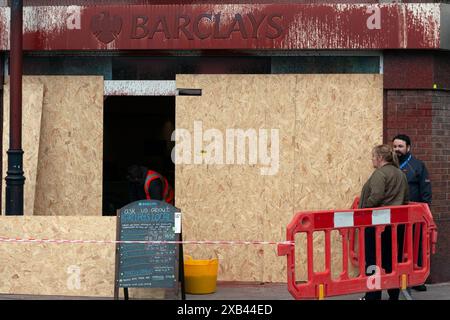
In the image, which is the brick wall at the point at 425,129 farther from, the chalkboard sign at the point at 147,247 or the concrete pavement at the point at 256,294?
the chalkboard sign at the point at 147,247

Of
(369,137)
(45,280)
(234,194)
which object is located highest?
(369,137)

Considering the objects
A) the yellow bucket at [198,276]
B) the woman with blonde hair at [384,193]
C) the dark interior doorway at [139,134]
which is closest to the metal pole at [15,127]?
the yellow bucket at [198,276]

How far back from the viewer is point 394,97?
12.0 meters

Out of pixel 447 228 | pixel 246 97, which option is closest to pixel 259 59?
pixel 246 97

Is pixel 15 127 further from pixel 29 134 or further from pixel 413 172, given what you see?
pixel 413 172

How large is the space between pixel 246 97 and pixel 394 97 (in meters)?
1.89

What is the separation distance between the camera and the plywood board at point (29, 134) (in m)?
12.1

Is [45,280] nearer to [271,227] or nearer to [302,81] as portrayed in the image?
[271,227]

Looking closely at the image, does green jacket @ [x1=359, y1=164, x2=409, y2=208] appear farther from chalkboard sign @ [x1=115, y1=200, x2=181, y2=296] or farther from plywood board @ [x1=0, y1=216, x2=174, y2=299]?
A: plywood board @ [x1=0, y1=216, x2=174, y2=299]

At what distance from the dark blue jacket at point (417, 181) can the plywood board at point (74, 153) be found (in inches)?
156

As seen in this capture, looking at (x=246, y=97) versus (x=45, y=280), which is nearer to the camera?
(x=45, y=280)

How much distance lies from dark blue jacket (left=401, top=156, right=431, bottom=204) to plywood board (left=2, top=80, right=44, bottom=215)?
4.68m

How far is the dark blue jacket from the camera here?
11.6 metres

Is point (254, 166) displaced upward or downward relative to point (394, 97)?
downward
